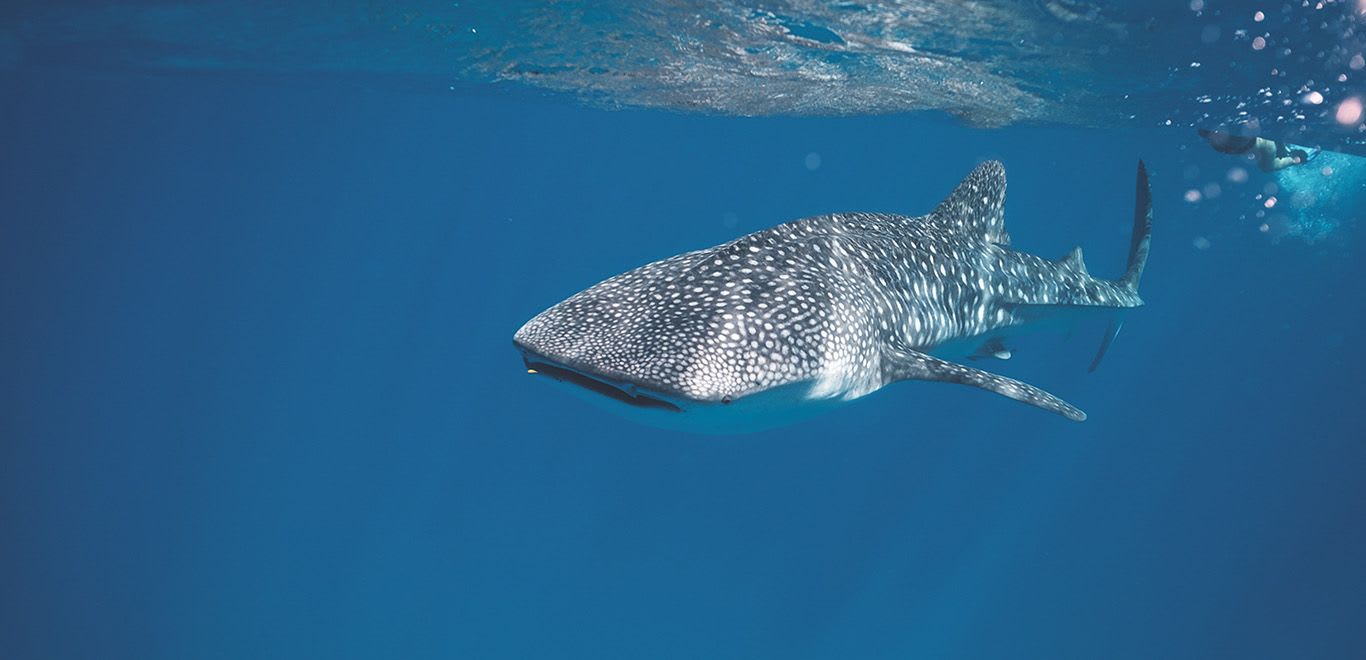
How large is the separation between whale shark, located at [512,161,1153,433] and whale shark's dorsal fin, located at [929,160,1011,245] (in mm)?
18

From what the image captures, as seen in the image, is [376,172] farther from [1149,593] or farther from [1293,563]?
[1293,563]

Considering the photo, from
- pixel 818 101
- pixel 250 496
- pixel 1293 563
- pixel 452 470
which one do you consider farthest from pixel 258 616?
pixel 1293 563

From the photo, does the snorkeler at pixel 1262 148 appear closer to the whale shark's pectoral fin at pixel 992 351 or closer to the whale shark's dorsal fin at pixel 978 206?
the whale shark's dorsal fin at pixel 978 206

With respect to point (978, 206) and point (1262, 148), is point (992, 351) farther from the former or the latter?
point (1262, 148)

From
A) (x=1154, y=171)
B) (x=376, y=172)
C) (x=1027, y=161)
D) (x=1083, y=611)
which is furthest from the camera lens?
(x=376, y=172)

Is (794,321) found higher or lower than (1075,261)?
higher

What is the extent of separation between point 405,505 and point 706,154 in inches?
941

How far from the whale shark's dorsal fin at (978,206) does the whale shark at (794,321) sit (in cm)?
2

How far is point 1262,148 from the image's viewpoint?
16078mm

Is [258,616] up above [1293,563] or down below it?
below

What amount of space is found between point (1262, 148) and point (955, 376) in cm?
1642

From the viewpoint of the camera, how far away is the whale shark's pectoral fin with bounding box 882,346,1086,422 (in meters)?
4.48

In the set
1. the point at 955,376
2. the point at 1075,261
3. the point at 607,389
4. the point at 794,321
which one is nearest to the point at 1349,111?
the point at 1075,261

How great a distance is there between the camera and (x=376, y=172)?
45125 mm
